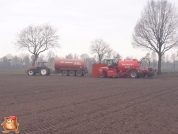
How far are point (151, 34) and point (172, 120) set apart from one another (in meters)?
41.6

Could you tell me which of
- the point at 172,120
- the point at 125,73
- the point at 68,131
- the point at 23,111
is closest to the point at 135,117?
the point at 172,120

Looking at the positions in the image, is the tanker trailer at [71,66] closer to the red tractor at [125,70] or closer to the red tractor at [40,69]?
the red tractor at [40,69]

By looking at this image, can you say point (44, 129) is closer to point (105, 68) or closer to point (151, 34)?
point (105, 68)

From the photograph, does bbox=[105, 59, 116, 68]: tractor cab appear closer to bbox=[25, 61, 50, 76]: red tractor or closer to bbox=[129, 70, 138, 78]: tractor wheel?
bbox=[129, 70, 138, 78]: tractor wheel

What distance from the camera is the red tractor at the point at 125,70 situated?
36.8 meters

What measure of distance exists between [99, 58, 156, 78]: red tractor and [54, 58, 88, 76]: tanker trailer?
573 centimetres

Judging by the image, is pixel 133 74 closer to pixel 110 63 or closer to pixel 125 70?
pixel 125 70

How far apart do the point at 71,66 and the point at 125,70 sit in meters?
9.78

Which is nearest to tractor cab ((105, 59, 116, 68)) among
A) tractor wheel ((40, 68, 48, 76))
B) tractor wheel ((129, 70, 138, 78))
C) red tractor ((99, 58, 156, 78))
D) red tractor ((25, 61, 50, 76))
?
red tractor ((99, 58, 156, 78))

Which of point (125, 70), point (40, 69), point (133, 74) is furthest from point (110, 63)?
point (40, 69)

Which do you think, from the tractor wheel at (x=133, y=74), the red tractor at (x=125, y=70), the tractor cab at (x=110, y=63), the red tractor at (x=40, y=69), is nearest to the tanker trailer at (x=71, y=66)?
the red tractor at (x=40, y=69)

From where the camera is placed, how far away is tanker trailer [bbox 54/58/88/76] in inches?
1725

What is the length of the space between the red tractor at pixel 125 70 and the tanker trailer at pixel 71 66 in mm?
5726

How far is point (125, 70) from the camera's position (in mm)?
37375
